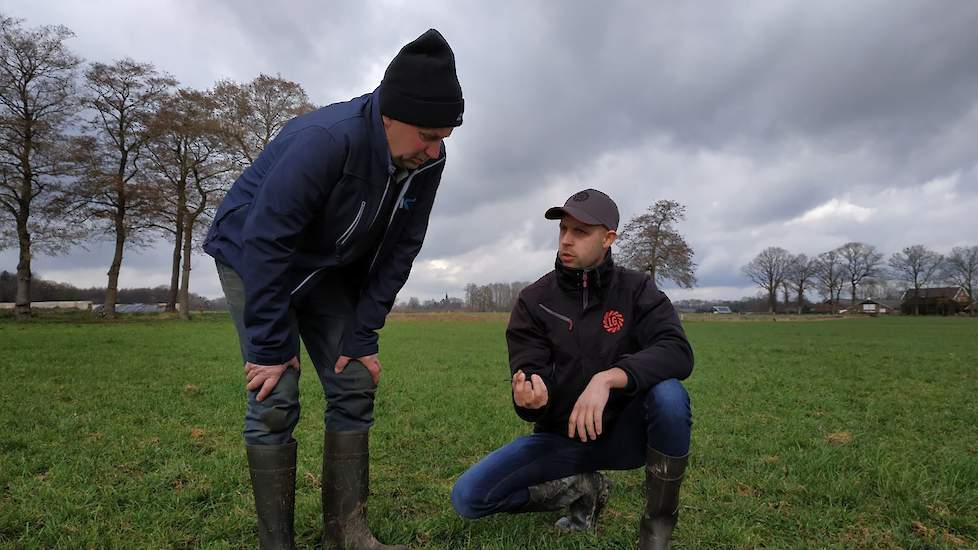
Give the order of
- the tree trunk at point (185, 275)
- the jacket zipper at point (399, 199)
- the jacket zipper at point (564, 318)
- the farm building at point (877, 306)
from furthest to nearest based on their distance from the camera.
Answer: the farm building at point (877, 306) < the tree trunk at point (185, 275) < the jacket zipper at point (564, 318) < the jacket zipper at point (399, 199)

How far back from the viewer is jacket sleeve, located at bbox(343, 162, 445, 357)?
301 cm

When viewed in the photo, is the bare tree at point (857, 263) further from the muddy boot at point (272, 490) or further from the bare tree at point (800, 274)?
the muddy boot at point (272, 490)

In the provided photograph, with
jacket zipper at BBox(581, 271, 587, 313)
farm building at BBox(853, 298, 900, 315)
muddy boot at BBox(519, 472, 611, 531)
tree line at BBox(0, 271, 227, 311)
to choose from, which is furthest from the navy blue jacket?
farm building at BBox(853, 298, 900, 315)

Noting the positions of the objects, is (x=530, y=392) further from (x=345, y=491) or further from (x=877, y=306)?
(x=877, y=306)

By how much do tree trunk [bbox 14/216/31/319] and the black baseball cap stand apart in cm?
3509

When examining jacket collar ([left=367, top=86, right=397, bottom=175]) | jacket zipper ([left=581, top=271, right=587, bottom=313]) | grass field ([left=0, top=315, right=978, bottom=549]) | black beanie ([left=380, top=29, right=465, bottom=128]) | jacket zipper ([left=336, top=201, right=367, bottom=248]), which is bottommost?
grass field ([left=0, top=315, right=978, bottom=549])

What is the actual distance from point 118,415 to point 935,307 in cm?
10072

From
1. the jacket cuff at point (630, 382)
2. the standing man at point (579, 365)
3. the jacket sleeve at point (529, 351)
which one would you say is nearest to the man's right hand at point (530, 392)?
the standing man at point (579, 365)

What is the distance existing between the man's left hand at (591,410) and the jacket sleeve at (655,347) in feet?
0.53

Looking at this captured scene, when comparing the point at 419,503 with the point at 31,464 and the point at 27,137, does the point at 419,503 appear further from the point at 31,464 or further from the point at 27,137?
the point at 27,137

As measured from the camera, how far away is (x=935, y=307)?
269 ft

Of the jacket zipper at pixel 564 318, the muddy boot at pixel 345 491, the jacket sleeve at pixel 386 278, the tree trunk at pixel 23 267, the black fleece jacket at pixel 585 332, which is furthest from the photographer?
the tree trunk at pixel 23 267

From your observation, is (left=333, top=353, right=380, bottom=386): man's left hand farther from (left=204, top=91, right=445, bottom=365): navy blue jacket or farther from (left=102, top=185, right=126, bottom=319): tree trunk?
(left=102, top=185, right=126, bottom=319): tree trunk

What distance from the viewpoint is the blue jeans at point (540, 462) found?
10.2ft
